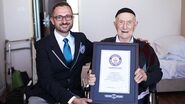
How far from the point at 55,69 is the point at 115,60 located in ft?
1.46

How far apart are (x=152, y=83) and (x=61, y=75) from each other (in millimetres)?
597

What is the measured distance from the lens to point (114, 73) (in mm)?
1760

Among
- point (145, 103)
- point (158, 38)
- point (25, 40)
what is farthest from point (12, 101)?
point (158, 38)

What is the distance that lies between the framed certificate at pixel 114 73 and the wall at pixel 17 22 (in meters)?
2.70

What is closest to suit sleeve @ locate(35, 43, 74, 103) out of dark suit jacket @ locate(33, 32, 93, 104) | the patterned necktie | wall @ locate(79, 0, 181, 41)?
dark suit jacket @ locate(33, 32, 93, 104)

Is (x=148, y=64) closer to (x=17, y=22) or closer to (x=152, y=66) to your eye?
(x=152, y=66)

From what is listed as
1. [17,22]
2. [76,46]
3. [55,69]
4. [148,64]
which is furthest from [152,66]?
[17,22]

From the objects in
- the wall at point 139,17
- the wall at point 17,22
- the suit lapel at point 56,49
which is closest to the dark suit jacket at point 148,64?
the suit lapel at point 56,49

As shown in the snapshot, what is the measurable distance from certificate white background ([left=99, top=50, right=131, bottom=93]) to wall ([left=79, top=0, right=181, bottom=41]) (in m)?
2.50

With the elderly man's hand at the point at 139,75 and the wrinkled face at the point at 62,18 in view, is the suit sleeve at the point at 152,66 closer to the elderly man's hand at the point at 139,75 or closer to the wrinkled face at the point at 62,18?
the elderly man's hand at the point at 139,75

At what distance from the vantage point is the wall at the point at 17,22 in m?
4.21

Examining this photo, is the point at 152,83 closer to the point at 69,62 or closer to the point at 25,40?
the point at 69,62

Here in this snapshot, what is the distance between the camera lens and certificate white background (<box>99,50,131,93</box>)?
1743 millimetres

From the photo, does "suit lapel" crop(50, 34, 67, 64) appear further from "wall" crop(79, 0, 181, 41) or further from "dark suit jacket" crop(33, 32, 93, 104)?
"wall" crop(79, 0, 181, 41)
